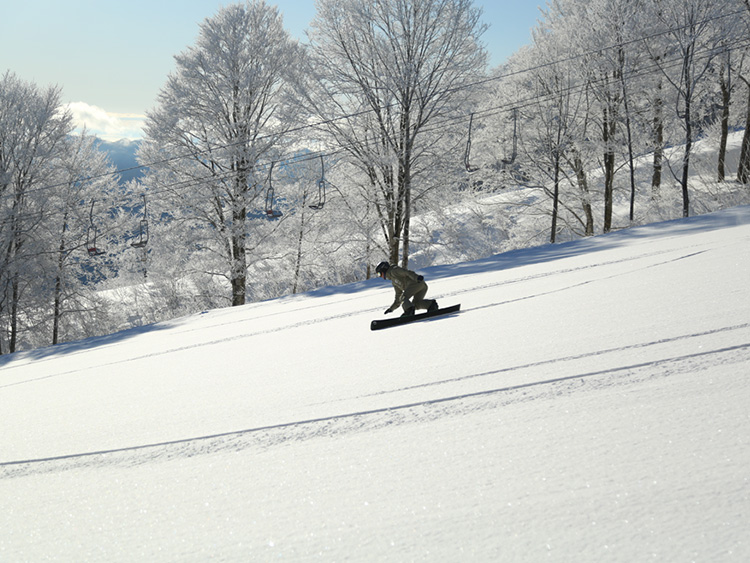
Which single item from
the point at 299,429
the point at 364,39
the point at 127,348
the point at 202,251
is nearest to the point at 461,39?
the point at 364,39

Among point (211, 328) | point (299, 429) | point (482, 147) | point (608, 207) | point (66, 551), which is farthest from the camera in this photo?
point (482, 147)

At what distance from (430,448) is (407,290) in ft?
11.8

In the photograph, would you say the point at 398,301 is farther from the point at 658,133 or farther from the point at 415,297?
the point at 658,133

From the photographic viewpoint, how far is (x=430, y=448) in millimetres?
1751

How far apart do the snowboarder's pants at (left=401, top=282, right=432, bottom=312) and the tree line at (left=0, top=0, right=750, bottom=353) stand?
30.4ft

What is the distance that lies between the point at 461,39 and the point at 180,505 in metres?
16.6

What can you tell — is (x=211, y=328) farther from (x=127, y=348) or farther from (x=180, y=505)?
(x=180, y=505)

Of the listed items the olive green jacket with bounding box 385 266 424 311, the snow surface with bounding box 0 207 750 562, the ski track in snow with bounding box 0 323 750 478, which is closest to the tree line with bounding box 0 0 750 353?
the olive green jacket with bounding box 385 266 424 311

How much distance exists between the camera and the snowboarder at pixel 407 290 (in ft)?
17.3

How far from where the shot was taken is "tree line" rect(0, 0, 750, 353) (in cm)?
1568

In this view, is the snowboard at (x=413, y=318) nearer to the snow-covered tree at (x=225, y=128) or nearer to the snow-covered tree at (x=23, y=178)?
the snow-covered tree at (x=225, y=128)

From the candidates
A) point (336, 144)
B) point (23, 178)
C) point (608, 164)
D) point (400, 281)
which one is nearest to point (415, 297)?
point (400, 281)

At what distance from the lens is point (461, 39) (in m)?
15.6

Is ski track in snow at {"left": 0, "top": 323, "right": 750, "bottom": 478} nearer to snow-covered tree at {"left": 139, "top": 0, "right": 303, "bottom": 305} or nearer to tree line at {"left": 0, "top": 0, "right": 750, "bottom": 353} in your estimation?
tree line at {"left": 0, "top": 0, "right": 750, "bottom": 353}
